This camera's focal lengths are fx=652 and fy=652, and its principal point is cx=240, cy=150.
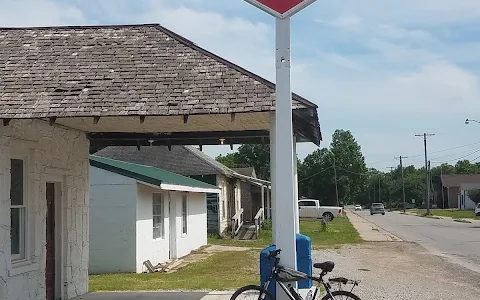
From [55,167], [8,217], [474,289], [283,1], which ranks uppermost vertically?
[283,1]

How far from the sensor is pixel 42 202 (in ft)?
34.7

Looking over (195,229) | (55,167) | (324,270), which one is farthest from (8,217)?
(195,229)

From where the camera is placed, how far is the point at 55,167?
1118cm

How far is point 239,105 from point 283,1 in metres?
1.55

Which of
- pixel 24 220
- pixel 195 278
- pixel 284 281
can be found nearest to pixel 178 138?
pixel 24 220

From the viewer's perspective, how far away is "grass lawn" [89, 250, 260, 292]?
14.0m

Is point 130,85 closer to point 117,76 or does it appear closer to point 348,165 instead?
point 117,76

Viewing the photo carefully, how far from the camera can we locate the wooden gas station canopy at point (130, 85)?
8672mm

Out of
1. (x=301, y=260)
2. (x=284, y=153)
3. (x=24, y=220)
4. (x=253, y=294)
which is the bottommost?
(x=253, y=294)

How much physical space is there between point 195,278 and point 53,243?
5316mm

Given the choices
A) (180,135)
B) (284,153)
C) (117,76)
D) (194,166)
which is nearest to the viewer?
(284,153)

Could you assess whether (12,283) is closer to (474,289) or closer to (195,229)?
(474,289)

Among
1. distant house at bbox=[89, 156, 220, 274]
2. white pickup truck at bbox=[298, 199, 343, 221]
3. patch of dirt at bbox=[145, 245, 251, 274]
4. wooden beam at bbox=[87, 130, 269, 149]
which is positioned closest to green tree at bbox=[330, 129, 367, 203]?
white pickup truck at bbox=[298, 199, 343, 221]

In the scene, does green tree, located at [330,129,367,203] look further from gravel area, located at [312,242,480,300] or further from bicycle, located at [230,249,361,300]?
bicycle, located at [230,249,361,300]
